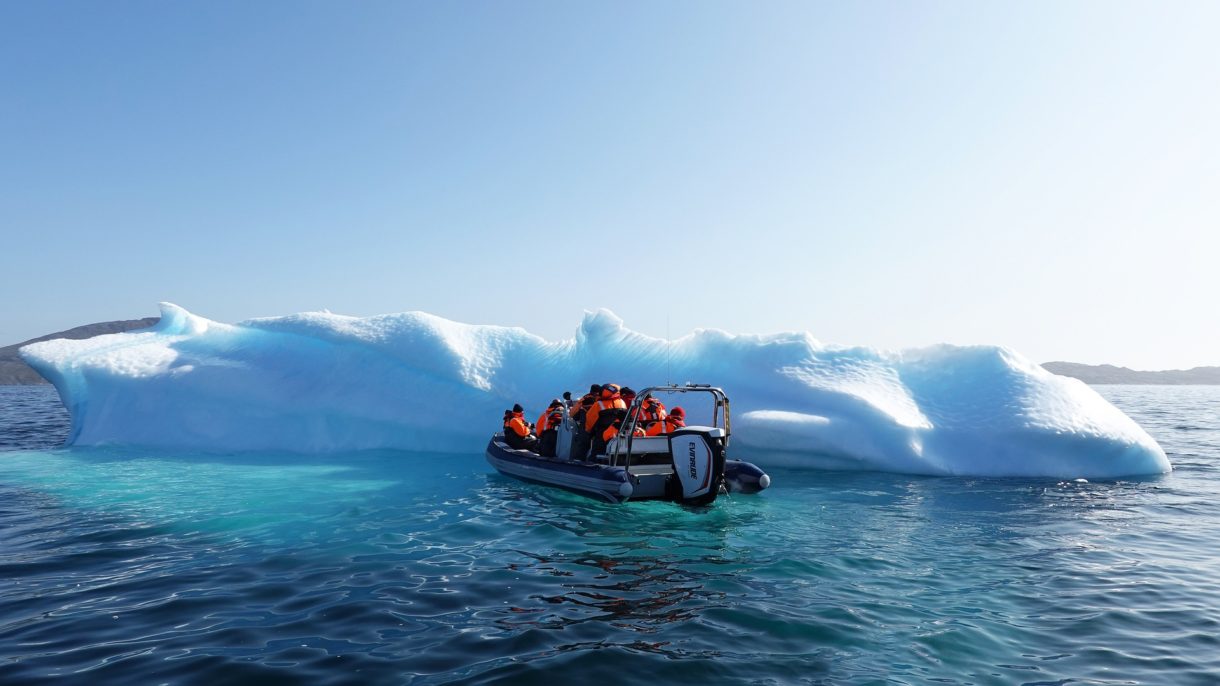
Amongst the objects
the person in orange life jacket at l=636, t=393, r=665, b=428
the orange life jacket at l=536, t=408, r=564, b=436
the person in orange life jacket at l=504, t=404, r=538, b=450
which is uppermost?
the person in orange life jacket at l=636, t=393, r=665, b=428

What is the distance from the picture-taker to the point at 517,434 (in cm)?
1251

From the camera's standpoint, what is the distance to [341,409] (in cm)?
1600

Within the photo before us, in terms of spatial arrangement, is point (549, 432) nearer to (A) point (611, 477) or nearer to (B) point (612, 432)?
(B) point (612, 432)

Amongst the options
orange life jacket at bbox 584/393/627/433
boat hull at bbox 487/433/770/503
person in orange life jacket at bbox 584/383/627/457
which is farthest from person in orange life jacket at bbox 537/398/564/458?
person in orange life jacket at bbox 584/383/627/457

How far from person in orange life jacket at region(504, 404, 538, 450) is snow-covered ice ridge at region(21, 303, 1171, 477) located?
3.31m

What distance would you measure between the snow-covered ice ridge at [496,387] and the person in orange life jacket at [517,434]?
3.31 metres

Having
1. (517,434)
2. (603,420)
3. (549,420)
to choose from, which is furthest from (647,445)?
(517,434)

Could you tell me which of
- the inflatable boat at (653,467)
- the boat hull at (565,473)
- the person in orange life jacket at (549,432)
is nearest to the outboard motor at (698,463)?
the inflatable boat at (653,467)

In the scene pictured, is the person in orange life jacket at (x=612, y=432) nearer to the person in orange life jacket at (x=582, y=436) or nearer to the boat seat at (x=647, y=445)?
the boat seat at (x=647, y=445)

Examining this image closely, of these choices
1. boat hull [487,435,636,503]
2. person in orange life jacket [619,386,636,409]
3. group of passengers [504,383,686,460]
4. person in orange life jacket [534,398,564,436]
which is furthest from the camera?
person in orange life jacket [534,398,564,436]

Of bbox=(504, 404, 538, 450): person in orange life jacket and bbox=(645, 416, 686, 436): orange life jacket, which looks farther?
bbox=(504, 404, 538, 450): person in orange life jacket

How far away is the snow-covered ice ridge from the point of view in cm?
1316

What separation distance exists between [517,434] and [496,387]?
3704 mm

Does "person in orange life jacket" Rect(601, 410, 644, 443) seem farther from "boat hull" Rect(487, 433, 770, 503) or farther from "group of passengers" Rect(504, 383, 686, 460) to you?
"boat hull" Rect(487, 433, 770, 503)
